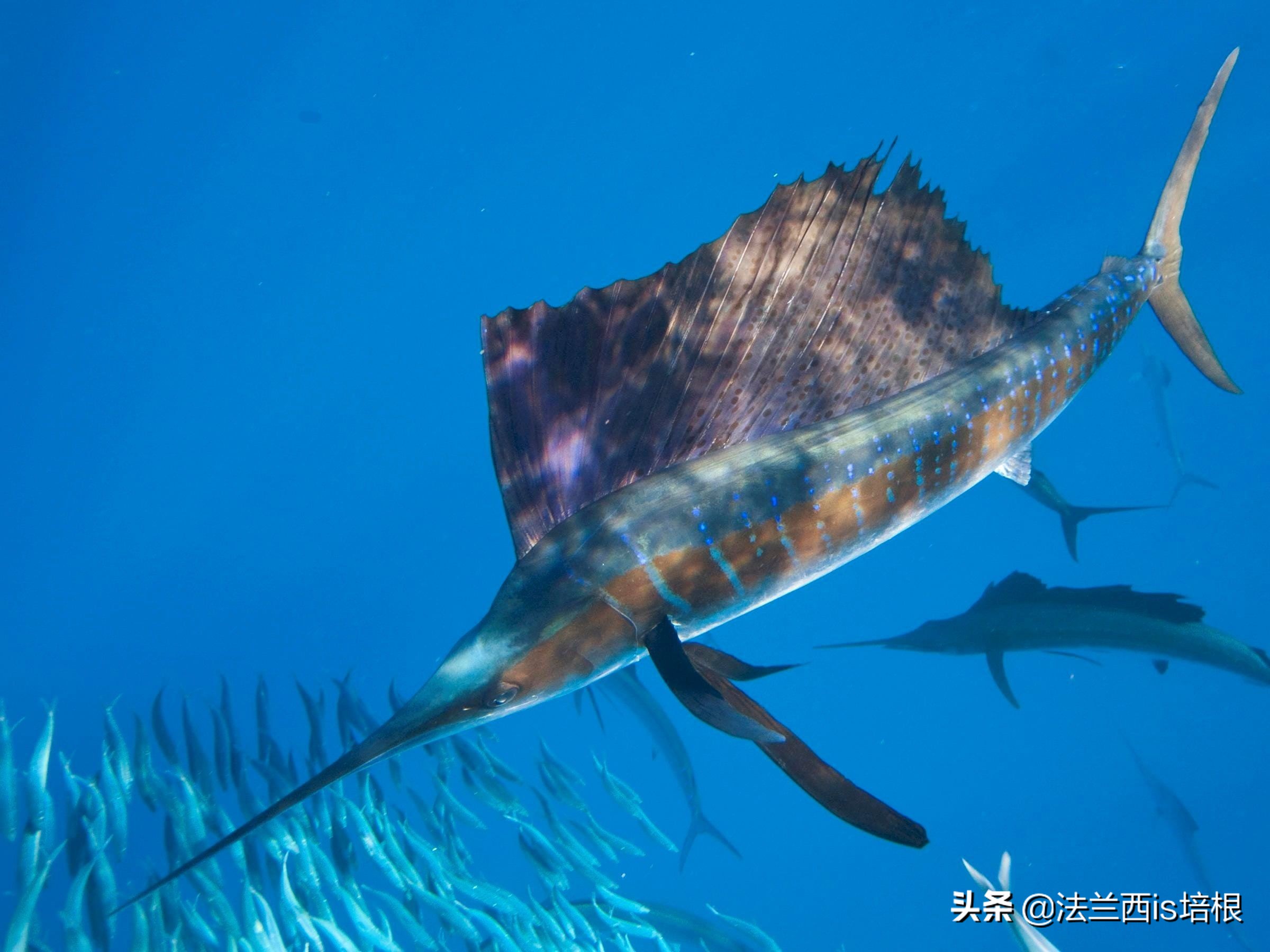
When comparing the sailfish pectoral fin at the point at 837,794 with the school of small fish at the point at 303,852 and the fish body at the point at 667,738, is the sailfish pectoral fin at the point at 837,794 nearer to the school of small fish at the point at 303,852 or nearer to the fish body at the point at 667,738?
the school of small fish at the point at 303,852

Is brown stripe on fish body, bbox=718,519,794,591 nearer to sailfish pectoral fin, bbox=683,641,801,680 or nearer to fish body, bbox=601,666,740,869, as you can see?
sailfish pectoral fin, bbox=683,641,801,680

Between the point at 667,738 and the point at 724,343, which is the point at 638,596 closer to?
the point at 724,343

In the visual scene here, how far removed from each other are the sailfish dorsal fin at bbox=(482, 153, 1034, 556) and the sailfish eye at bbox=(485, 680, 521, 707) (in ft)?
1.07

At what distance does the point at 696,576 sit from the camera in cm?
158

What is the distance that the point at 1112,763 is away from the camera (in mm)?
21031

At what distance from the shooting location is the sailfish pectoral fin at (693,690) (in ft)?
4.16

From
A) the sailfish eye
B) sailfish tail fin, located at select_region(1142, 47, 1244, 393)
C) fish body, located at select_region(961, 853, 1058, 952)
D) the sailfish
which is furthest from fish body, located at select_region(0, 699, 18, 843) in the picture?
sailfish tail fin, located at select_region(1142, 47, 1244, 393)

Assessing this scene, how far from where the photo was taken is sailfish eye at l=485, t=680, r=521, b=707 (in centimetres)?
134

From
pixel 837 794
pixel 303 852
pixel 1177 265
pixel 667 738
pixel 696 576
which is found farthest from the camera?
pixel 667 738

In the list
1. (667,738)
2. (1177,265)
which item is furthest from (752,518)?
(667,738)

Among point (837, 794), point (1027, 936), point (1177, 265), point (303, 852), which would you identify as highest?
point (1177, 265)

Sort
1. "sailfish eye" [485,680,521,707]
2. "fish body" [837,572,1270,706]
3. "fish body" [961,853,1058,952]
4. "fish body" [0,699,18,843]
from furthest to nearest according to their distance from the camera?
1. "fish body" [837,572,1270,706]
2. "fish body" [0,699,18,843]
3. "fish body" [961,853,1058,952]
4. "sailfish eye" [485,680,521,707]

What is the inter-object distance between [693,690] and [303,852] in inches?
161

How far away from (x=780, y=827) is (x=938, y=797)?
5017 millimetres
